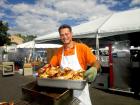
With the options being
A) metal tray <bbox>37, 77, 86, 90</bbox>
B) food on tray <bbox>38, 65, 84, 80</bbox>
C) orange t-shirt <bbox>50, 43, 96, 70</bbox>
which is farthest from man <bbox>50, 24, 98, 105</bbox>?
metal tray <bbox>37, 77, 86, 90</bbox>

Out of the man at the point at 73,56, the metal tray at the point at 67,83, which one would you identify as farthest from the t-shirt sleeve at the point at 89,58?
the metal tray at the point at 67,83

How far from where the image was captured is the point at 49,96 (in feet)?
6.10

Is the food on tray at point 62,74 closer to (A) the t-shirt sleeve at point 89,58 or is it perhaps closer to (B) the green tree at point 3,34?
(A) the t-shirt sleeve at point 89,58

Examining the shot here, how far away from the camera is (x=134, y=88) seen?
25.7 ft

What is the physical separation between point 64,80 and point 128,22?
564cm

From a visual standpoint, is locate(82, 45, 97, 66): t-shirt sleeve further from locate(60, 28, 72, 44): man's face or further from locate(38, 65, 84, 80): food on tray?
locate(38, 65, 84, 80): food on tray

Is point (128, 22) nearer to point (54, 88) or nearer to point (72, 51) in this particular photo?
point (72, 51)

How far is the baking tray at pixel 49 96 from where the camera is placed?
1848 mm

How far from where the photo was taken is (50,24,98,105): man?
2.60m

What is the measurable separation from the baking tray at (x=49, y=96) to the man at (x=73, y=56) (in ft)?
1.58

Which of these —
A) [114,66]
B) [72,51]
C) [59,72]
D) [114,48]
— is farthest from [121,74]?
[59,72]

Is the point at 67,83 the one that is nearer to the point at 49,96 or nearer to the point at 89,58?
the point at 49,96

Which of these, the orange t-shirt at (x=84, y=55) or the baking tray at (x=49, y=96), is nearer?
the baking tray at (x=49, y=96)

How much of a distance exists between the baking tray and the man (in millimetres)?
482
